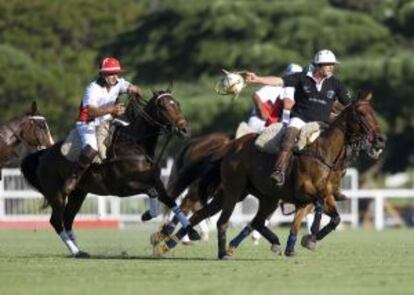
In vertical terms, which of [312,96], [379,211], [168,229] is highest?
[312,96]

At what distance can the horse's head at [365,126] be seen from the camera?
19.0 metres

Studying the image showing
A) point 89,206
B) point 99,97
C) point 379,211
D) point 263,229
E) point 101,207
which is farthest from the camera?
point 379,211

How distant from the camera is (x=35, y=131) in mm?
23562

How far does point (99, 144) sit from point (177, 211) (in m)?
1.44

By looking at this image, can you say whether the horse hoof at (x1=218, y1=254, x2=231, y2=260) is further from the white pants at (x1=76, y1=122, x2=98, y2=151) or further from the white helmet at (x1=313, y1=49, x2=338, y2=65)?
the white helmet at (x1=313, y1=49, x2=338, y2=65)

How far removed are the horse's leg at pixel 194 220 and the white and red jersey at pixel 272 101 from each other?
2.61 meters

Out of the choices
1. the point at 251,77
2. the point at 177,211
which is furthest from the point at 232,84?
the point at 177,211

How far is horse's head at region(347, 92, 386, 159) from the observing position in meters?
19.0

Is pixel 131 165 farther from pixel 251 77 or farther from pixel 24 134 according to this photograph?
pixel 24 134

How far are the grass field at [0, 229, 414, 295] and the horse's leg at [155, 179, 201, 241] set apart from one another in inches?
13.6

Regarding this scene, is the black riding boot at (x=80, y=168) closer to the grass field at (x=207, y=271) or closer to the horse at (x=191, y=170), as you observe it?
the grass field at (x=207, y=271)

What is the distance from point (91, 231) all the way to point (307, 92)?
46.1 ft

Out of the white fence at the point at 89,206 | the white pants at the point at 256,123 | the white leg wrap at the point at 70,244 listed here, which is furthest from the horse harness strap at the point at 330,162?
the white fence at the point at 89,206

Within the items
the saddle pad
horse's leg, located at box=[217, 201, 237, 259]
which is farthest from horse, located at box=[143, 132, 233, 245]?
horse's leg, located at box=[217, 201, 237, 259]
